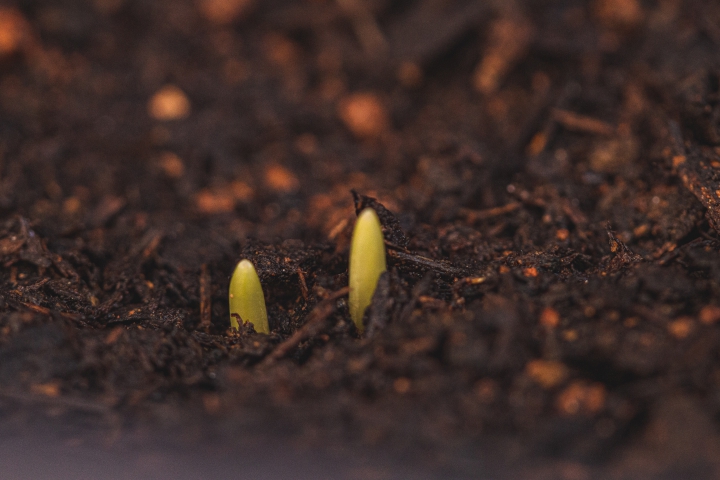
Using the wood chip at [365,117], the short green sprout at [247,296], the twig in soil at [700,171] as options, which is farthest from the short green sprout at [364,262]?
the wood chip at [365,117]

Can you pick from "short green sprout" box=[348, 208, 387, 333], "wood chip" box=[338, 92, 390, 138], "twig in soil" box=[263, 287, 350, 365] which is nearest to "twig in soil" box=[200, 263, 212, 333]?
"twig in soil" box=[263, 287, 350, 365]

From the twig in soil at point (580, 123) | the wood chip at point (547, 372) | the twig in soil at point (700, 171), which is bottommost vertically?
the wood chip at point (547, 372)

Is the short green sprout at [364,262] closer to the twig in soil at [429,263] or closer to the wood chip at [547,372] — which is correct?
the twig in soil at [429,263]

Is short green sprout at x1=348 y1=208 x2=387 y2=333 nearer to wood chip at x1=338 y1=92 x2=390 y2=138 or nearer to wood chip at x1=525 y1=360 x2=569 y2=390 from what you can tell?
wood chip at x1=525 y1=360 x2=569 y2=390

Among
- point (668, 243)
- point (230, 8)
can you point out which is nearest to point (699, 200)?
point (668, 243)

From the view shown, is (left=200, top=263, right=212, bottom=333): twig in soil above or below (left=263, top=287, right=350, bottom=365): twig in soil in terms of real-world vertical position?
above

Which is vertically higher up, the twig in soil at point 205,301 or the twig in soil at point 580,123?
the twig in soil at point 580,123

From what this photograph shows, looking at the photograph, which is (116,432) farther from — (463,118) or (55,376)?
(463,118)

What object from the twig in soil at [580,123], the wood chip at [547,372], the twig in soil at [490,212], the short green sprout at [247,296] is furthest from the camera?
the twig in soil at [580,123]

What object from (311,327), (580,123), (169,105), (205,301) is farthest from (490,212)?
(169,105)
